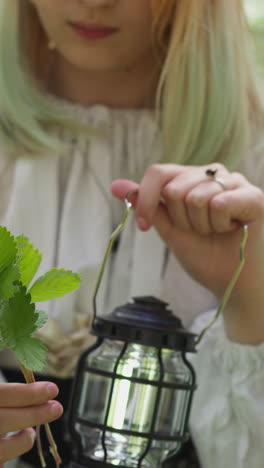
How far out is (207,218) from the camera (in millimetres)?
694

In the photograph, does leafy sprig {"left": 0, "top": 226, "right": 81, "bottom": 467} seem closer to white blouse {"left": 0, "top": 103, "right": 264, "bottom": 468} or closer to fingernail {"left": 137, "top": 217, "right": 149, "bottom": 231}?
fingernail {"left": 137, "top": 217, "right": 149, "bottom": 231}

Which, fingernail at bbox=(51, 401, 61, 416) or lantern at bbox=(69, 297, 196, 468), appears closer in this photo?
fingernail at bbox=(51, 401, 61, 416)

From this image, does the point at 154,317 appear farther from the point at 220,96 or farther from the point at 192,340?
the point at 220,96

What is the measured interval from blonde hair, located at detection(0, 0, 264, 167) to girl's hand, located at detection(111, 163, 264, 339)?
8.6 inches

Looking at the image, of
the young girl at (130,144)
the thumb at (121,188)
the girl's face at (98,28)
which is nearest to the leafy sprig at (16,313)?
the thumb at (121,188)

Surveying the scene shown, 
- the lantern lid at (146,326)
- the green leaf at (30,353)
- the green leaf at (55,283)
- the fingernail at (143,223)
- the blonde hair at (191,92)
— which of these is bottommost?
the lantern lid at (146,326)

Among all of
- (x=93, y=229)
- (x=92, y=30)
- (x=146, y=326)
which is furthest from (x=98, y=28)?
(x=146, y=326)

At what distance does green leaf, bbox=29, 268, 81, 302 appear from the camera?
0.41m

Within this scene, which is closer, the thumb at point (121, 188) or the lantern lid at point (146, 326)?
the lantern lid at point (146, 326)

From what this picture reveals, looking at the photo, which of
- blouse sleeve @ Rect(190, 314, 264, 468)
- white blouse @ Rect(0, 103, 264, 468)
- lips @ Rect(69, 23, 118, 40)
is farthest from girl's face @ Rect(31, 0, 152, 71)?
blouse sleeve @ Rect(190, 314, 264, 468)

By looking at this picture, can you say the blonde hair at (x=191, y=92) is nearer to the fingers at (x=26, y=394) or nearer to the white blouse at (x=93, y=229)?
the white blouse at (x=93, y=229)

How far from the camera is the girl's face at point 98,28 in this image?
2.92ft

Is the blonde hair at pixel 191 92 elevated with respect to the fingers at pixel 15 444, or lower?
elevated

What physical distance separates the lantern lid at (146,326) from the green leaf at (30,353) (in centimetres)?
18
